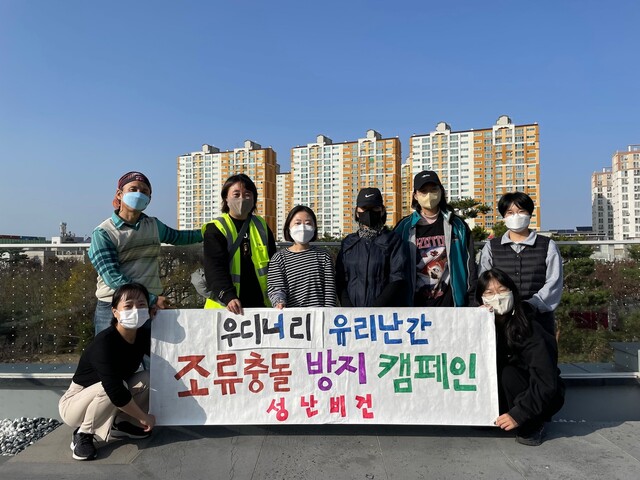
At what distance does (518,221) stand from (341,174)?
98999 millimetres

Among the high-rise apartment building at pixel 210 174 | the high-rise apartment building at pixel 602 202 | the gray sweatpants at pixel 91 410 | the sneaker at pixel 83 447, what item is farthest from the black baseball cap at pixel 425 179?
the high-rise apartment building at pixel 602 202

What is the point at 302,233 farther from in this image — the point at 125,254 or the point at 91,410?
the point at 91,410

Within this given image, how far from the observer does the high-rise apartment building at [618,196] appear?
114519 mm

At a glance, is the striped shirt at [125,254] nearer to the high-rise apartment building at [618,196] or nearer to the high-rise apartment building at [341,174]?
the high-rise apartment building at [341,174]

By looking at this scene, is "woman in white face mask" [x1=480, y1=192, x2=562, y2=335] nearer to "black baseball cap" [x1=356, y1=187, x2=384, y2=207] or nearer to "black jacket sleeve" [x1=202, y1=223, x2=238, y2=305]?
"black baseball cap" [x1=356, y1=187, x2=384, y2=207]

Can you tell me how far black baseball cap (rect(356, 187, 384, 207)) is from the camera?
333cm

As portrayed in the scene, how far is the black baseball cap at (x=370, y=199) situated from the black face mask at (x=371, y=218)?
0.06 meters

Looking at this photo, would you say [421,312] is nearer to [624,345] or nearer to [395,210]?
[624,345]

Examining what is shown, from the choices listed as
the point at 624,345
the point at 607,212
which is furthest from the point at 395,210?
the point at 624,345

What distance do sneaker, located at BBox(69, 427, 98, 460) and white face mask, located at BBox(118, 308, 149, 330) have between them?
749 mm

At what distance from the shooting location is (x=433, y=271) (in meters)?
3.48

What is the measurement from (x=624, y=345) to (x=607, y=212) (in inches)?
5614

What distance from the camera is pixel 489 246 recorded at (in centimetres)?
367

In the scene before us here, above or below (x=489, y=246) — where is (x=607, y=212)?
above
